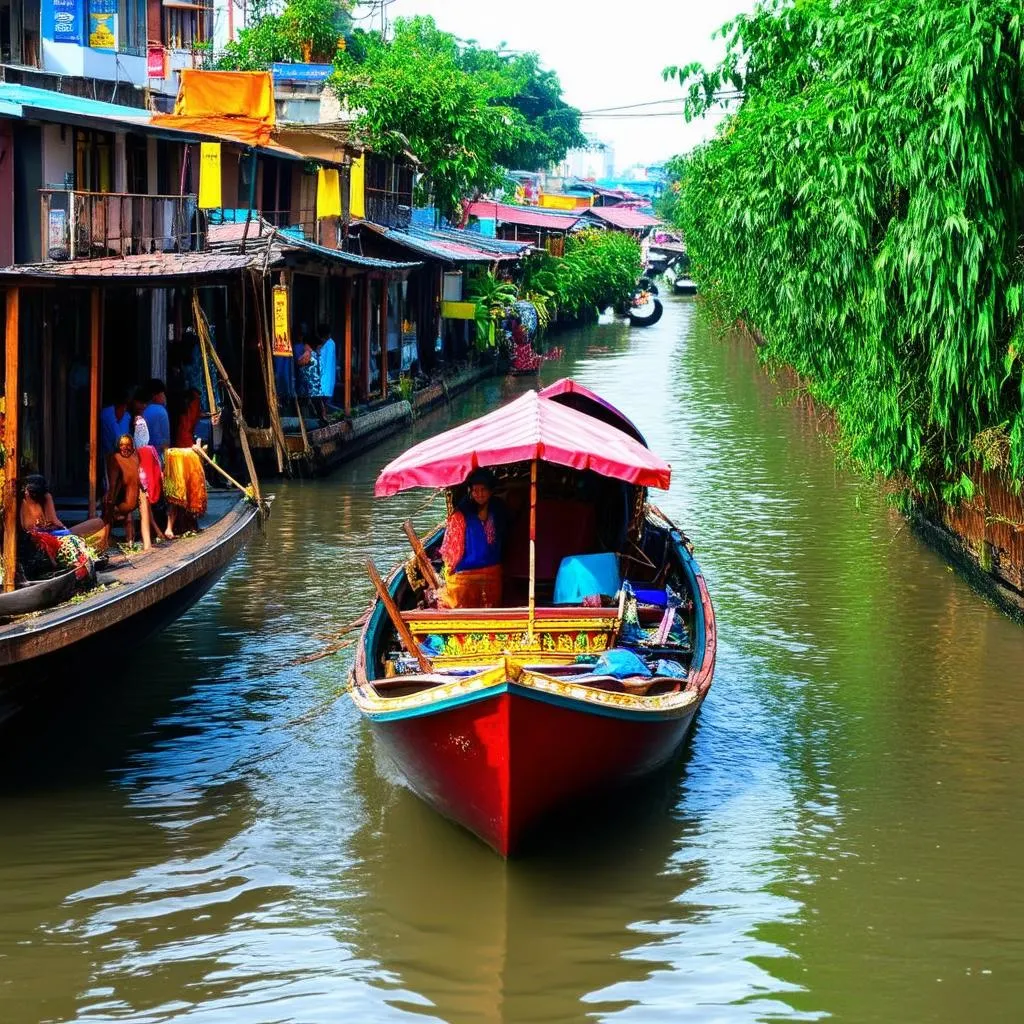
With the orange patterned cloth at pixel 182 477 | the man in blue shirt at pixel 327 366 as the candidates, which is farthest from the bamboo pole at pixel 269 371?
the orange patterned cloth at pixel 182 477

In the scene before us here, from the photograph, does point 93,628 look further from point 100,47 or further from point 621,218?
point 621,218

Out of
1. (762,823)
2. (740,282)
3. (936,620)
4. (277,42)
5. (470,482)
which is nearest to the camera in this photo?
(762,823)

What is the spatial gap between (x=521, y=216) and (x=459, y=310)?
60.1 feet

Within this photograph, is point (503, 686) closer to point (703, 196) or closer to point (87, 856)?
point (87, 856)

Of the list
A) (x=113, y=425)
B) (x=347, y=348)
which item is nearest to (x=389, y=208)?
(x=347, y=348)

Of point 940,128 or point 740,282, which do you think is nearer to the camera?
point 940,128

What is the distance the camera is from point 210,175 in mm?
19547

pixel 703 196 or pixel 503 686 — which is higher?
pixel 703 196

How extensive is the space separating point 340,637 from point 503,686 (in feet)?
18.2

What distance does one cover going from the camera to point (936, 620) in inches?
530

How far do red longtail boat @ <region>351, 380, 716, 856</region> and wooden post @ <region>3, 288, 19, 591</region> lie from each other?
2.22 metres

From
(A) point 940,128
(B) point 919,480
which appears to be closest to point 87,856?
(A) point 940,128

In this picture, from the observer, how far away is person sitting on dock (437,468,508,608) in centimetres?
998

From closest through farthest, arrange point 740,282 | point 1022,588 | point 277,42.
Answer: point 1022,588, point 740,282, point 277,42
